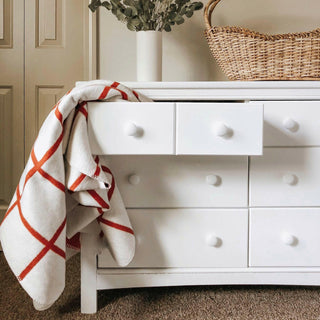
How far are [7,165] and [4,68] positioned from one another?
401mm

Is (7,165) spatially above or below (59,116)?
below

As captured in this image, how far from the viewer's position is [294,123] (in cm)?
100

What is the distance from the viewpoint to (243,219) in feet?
3.37

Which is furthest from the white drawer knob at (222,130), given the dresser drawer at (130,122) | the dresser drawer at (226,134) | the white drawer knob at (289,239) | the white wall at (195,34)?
the white wall at (195,34)

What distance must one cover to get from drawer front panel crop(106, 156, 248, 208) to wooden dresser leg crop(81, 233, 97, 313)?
0.46 feet

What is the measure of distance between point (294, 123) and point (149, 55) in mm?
552

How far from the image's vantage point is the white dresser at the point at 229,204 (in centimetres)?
102

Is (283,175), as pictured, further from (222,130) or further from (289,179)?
(222,130)

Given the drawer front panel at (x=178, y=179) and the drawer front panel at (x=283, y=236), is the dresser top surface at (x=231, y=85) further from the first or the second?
the drawer front panel at (x=283, y=236)

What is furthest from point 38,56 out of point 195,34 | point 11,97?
point 195,34

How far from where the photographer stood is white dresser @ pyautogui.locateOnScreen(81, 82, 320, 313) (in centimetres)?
102

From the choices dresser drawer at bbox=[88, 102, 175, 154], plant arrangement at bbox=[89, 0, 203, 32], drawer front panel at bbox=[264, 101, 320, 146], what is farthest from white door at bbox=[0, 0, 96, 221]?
drawer front panel at bbox=[264, 101, 320, 146]

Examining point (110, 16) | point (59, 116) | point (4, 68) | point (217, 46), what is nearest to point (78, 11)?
point (110, 16)

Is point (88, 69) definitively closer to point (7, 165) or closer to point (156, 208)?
point (7, 165)
